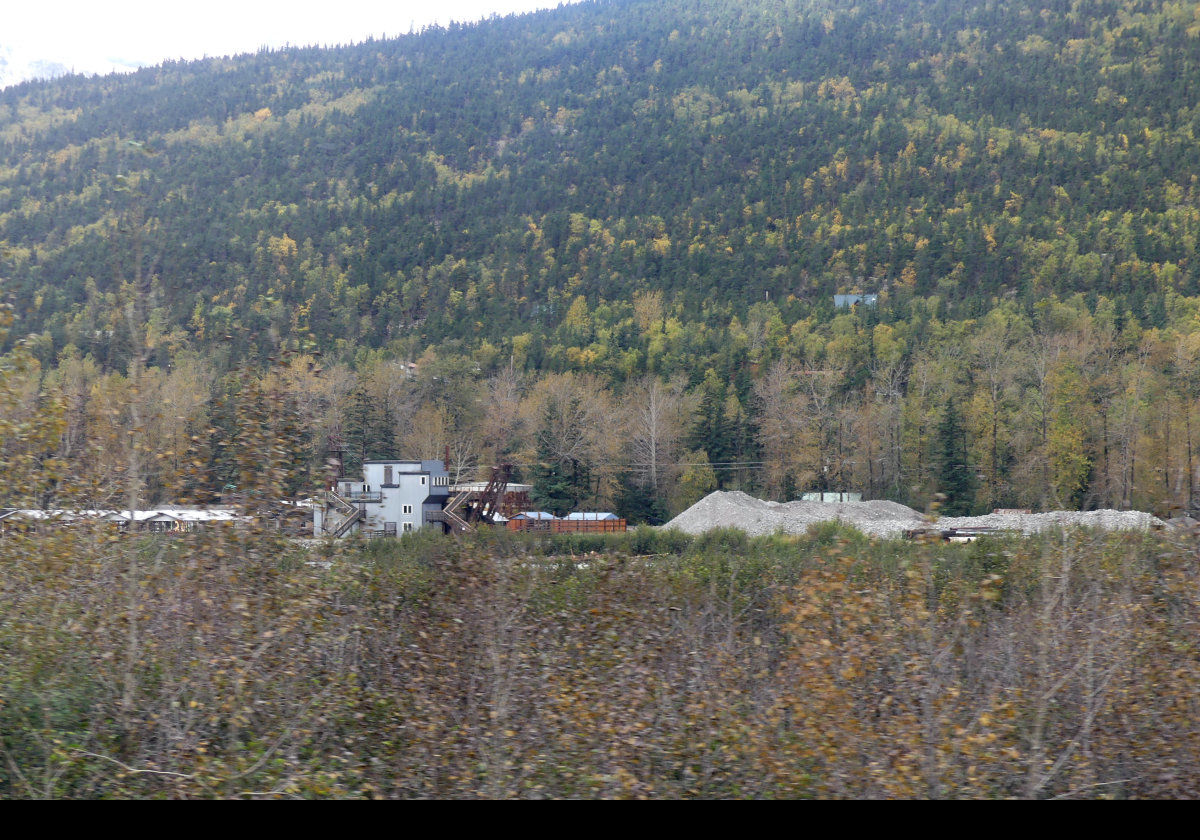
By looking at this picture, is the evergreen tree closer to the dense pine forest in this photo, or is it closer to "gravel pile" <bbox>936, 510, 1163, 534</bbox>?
the dense pine forest

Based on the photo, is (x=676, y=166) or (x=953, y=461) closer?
(x=953, y=461)

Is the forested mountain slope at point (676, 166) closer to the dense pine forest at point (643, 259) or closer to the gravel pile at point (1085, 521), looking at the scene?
the dense pine forest at point (643, 259)

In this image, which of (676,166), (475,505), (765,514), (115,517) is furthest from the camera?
(676,166)

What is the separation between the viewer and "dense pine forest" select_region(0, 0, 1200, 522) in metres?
7.93

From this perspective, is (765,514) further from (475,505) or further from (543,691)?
(543,691)

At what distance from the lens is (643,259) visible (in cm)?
10838

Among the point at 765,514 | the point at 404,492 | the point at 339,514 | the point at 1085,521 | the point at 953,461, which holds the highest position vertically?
the point at 339,514

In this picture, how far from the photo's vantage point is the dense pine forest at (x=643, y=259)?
7.93 metres

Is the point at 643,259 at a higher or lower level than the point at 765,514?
higher

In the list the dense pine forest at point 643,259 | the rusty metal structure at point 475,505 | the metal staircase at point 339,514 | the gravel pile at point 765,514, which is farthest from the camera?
the gravel pile at point 765,514

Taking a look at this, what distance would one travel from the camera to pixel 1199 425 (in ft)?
148

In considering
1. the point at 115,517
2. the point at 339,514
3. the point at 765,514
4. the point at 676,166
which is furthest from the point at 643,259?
the point at 115,517

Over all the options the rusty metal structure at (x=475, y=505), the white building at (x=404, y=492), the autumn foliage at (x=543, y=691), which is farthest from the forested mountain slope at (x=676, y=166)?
the autumn foliage at (x=543, y=691)
